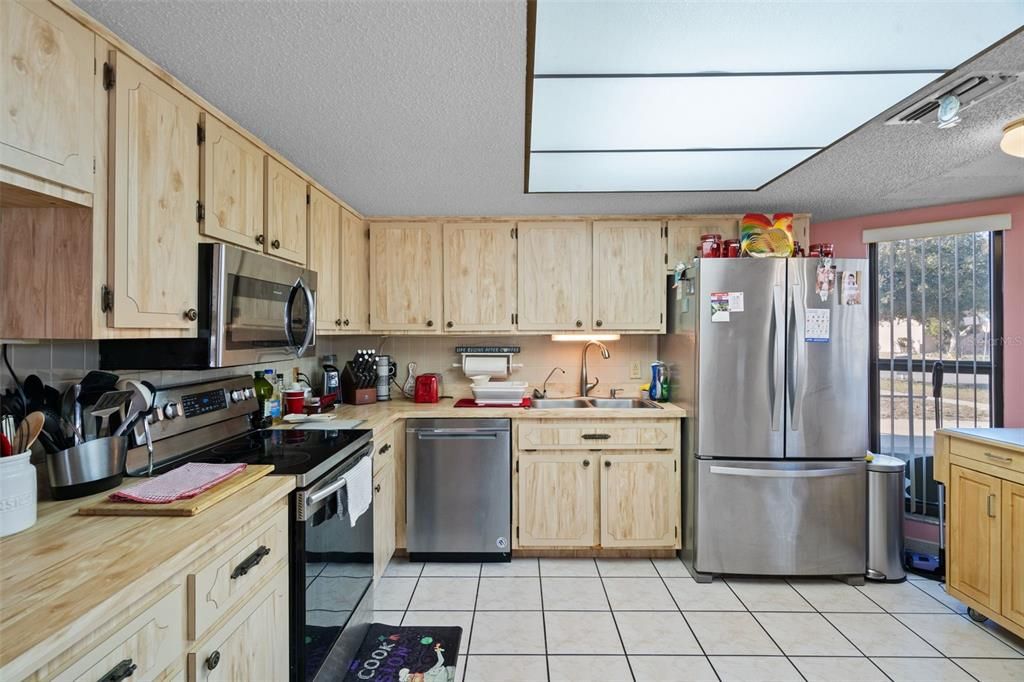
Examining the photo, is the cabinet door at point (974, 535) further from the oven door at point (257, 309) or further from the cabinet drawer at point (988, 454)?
the oven door at point (257, 309)

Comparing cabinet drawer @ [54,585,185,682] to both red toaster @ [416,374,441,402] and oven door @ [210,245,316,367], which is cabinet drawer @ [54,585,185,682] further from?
red toaster @ [416,374,441,402]

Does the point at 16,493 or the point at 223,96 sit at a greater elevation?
the point at 223,96

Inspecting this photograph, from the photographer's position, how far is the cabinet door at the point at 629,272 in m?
3.15

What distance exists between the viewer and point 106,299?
1279 mm

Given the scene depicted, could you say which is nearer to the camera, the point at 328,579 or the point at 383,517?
the point at 328,579

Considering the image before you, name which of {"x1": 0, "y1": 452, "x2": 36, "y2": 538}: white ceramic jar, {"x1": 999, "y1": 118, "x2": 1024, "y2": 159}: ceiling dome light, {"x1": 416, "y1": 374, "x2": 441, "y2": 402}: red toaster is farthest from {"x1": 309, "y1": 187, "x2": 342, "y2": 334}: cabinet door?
{"x1": 999, "y1": 118, "x2": 1024, "y2": 159}: ceiling dome light

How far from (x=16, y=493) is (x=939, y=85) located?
2801mm

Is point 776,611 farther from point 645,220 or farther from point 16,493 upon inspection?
point 16,493

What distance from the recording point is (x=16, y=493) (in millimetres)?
1079

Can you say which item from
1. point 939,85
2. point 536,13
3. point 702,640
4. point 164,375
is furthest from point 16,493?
point 939,85

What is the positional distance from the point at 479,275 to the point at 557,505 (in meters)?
1.53

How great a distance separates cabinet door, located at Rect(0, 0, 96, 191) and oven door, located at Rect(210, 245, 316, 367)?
485 millimetres

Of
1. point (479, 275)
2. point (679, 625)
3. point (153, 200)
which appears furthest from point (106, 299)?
point (679, 625)

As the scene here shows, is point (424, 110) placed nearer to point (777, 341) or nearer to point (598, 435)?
point (598, 435)
